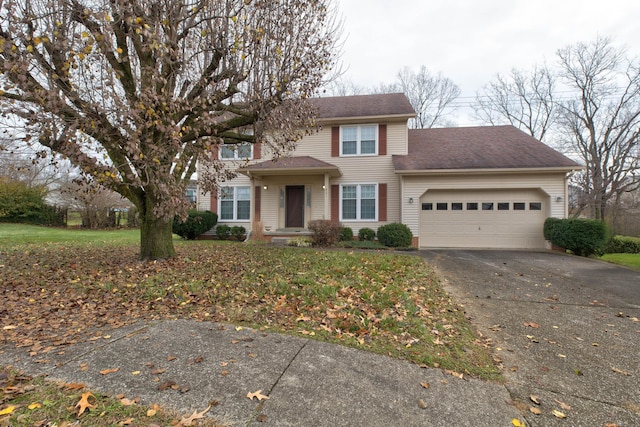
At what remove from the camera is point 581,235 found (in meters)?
10.3

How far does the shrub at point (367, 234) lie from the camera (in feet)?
41.2

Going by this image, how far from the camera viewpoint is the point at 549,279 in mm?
6855

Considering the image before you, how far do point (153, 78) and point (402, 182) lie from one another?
31.1 feet

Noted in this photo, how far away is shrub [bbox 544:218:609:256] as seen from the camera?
1020 cm

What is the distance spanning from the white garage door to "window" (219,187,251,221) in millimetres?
7397

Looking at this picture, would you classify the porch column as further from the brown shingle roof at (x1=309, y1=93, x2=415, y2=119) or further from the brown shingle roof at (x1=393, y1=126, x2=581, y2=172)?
the brown shingle roof at (x1=393, y1=126, x2=581, y2=172)

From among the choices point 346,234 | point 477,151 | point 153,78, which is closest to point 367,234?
point 346,234

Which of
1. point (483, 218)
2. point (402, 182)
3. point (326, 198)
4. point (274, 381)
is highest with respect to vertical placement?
point (402, 182)

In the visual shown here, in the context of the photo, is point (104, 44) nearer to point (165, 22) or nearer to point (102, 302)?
point (165, 22)

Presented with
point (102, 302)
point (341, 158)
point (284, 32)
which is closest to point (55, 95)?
point (102, 302)

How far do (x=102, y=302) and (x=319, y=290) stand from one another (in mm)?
3124

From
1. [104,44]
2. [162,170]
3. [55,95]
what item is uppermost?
[104,44]

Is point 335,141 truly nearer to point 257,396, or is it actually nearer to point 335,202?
point 335,202

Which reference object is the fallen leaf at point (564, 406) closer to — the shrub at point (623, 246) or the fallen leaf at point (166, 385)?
the fallen leaf at point (166, 385)
